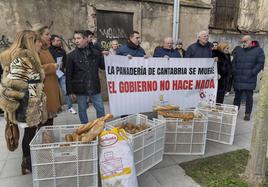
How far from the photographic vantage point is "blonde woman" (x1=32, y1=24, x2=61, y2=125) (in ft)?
10.9

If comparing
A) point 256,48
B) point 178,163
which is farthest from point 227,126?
point 256,48

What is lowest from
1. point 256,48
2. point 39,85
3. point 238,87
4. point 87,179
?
point 87,179

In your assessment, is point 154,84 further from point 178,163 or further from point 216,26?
point 216,26

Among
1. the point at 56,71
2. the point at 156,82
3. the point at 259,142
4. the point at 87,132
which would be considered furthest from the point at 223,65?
the point at 87,132

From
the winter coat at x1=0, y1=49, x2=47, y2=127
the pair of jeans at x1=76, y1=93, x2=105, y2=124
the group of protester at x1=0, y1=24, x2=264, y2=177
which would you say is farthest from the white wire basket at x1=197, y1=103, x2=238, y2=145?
the winter coat at x1=0, y1=49, x2=47, y2=127

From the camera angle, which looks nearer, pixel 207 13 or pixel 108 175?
pixel 108 175

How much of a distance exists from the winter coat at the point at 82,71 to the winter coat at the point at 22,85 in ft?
3.38

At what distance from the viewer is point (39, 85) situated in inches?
117

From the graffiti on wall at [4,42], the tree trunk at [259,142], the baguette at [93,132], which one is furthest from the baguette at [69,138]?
the graffiti on wall at [4,42]

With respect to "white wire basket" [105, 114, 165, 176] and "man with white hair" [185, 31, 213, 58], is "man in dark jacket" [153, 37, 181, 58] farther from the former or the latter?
"white wire basket" [105, 114, 165, 176]

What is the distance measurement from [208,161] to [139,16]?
225 inches

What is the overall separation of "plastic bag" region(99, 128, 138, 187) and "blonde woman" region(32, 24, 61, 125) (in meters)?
1.21

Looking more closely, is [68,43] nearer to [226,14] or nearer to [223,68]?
[223,68]

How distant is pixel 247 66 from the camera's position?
553cm
